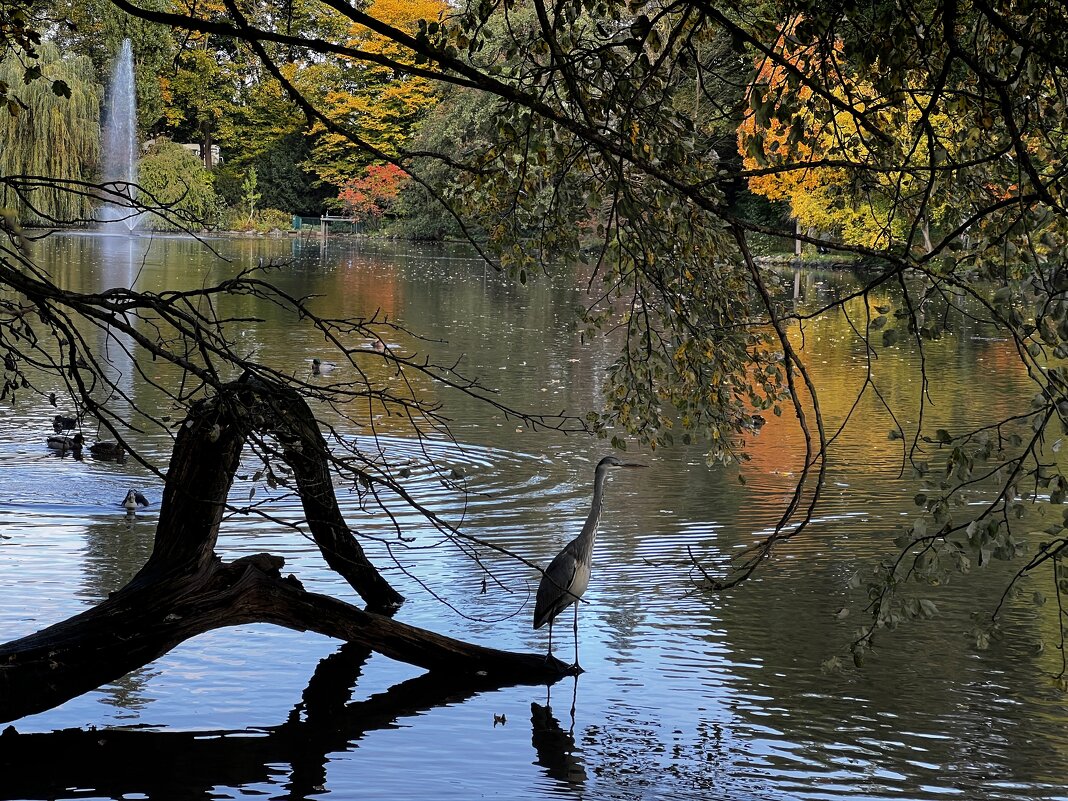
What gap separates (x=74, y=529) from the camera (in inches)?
376

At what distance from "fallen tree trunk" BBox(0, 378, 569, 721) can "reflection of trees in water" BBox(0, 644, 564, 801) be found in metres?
0.26

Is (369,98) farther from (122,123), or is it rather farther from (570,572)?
(570,572)

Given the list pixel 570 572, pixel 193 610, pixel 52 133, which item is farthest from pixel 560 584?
pixel 52 133

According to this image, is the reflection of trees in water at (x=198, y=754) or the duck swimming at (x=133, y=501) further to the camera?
the duck swimming at (x=133, y=501)

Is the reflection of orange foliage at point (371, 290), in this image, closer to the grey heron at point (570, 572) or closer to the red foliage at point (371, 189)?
the grey heron at point (570, 572)

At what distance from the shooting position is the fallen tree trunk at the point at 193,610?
5660mm

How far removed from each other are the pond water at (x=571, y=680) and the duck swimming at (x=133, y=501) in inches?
5.1

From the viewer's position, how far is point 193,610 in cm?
601

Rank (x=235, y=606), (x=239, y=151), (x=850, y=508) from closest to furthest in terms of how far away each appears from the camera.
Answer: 1. (x=235, y=606)
2. (x=850, y=508)
3. (x=239, y=151)

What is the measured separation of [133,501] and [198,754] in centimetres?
442

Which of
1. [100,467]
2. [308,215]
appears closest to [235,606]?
[100,467]

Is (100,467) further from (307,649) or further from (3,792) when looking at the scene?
(3,792)

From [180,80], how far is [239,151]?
8632 millimetres

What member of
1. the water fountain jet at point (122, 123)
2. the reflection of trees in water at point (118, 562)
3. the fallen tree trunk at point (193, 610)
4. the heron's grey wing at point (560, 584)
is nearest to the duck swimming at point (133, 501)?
the reflection of trees in water at point (118, 562)
